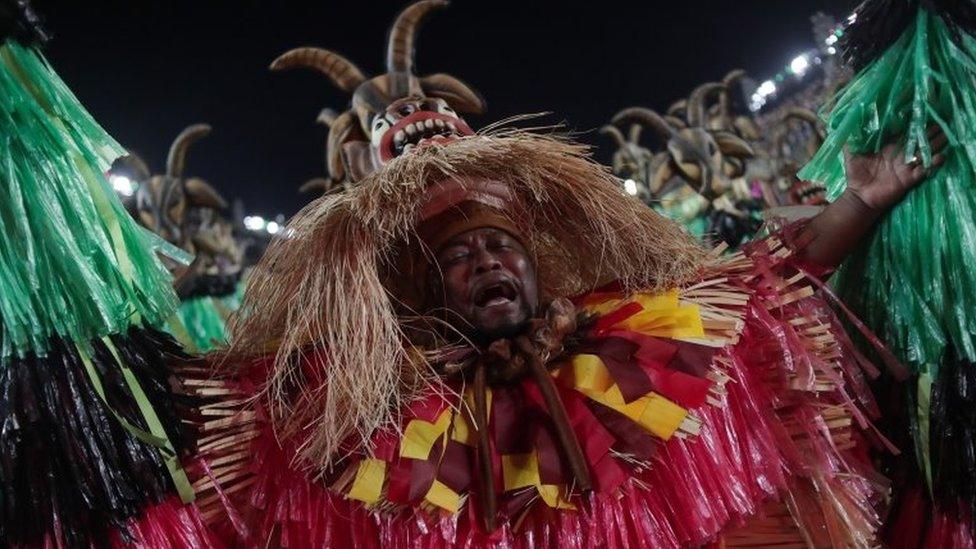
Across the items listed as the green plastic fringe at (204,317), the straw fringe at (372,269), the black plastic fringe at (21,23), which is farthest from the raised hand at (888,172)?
the green plastic fringe at (204,317)

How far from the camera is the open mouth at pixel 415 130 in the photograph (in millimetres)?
2432

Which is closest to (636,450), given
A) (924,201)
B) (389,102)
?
(924,201)

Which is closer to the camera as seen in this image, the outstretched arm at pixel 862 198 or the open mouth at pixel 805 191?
the outstretched arm at pixel 862 198

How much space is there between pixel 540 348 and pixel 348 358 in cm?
42

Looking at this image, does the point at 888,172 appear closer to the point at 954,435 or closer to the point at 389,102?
the point at 954,435

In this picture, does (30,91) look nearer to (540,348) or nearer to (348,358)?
(348,358)

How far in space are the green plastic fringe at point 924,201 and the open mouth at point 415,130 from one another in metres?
1.13

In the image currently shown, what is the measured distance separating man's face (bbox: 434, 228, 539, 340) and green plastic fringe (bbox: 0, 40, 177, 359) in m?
0.69

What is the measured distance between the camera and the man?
1.54 meters

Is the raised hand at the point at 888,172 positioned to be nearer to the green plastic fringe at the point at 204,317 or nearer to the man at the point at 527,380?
the man at the point at 527,380

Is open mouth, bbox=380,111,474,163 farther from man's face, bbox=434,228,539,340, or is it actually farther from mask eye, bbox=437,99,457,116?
man's face, bbox=434,228,539,340

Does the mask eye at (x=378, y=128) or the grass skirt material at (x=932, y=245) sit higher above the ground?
the mask eye at (x=378, y=128)

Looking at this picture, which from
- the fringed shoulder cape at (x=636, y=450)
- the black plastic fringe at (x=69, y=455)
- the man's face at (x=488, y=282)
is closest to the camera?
the black plastic fringe at (x=69, y=455)

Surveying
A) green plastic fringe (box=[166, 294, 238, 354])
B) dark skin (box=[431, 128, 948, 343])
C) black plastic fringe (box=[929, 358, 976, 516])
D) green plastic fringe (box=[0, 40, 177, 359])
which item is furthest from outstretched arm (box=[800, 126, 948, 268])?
green plastic fringe (box=[166, 294, 238, 354])
